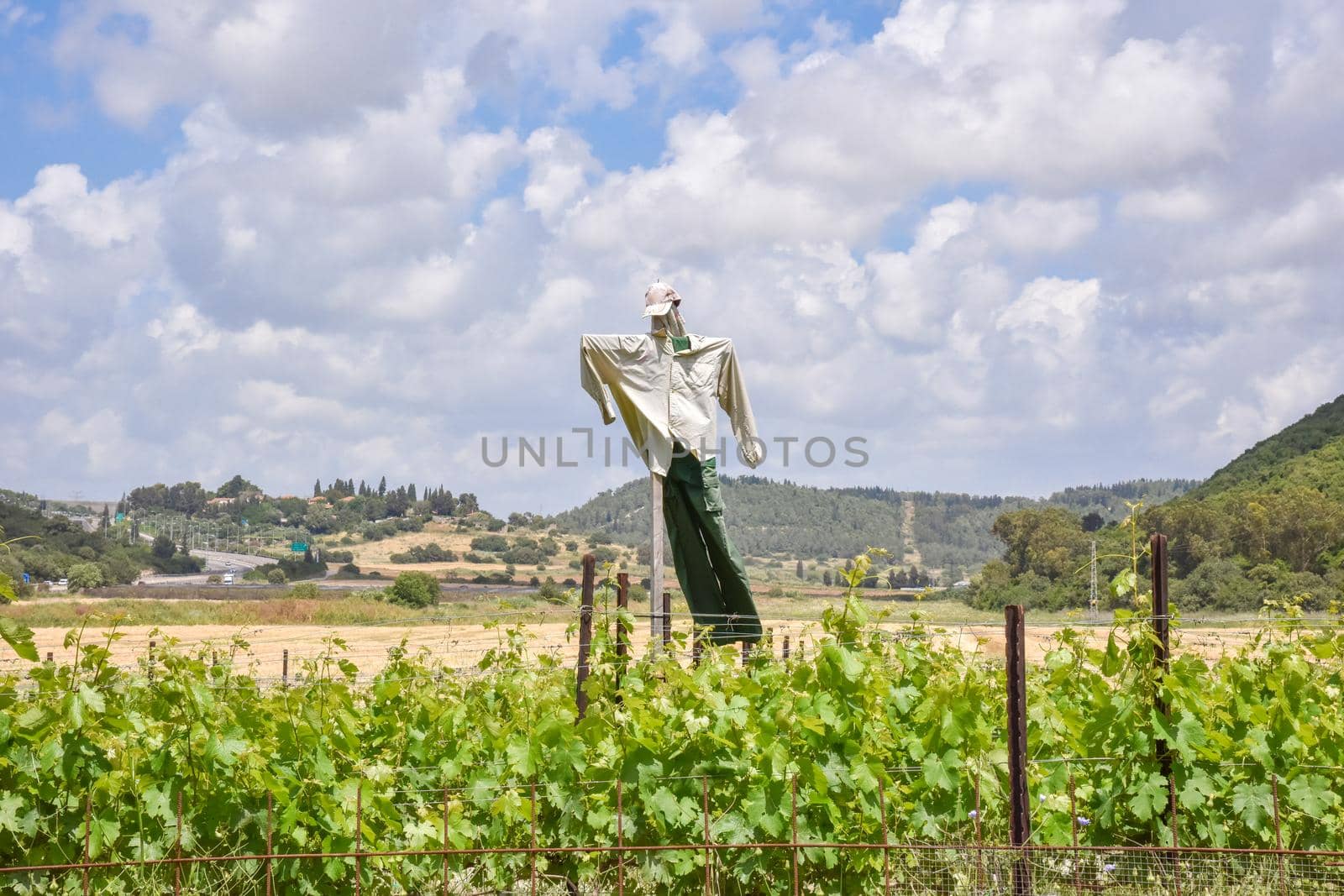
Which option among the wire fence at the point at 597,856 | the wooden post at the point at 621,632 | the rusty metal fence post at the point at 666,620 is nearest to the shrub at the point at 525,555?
the rusty metal fence post at the point at 666,620

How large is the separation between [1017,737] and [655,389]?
344cm

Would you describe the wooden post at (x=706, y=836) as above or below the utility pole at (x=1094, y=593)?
below

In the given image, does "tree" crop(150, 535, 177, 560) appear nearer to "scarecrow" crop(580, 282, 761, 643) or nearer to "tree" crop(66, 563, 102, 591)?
"tree" crop(66, 563, 102, 591)

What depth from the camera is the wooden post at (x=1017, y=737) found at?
407cm

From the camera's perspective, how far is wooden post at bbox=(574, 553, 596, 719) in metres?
5.08

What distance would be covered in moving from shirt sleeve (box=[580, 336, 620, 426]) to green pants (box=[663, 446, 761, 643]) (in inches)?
20.3

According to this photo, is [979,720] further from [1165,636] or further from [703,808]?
[703,808]

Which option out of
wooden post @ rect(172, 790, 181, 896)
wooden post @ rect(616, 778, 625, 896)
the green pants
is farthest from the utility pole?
wooden post @ rect(172, 790, 181, 896)

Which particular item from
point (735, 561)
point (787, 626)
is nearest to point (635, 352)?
point (735, 561)

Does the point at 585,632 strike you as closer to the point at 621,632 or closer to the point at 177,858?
the point at 621,632

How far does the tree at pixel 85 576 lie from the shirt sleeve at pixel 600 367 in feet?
204

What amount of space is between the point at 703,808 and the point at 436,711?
3.83 feet

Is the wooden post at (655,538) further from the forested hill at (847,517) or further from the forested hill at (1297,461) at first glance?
the forested hill at (847,517)

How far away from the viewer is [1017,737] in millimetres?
4094
